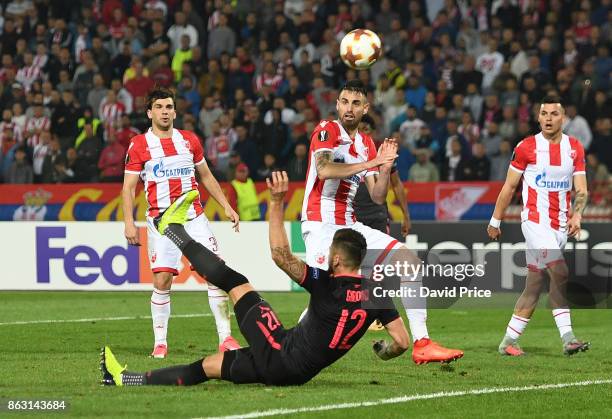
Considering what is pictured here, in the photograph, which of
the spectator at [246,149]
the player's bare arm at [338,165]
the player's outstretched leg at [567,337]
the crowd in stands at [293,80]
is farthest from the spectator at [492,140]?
the player's bare arm at [338,165]

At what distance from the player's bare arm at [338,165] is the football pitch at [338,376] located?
5.21 feet

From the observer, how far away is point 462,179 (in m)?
21.6

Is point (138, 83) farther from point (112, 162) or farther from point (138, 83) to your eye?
point (112, 162)

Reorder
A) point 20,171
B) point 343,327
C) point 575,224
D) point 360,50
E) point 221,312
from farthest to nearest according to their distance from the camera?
point 20,171, point 360,50, point 221,312, point 575,224, point 343,327

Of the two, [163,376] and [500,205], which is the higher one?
[500,205]

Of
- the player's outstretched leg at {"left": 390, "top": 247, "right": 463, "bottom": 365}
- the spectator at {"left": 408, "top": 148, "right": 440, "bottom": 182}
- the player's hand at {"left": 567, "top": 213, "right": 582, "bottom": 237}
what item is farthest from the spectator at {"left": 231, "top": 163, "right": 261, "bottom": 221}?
the player's outstretched leg at {"left": 390, "top": 247, "right": 463, "bottom": 365}

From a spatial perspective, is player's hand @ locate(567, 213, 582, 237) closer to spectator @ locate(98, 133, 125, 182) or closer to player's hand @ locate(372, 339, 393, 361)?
player's hand @ locate(372, 339, 393, 361)

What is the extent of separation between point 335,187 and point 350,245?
2506 millimetres

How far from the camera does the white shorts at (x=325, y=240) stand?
10.4 metres

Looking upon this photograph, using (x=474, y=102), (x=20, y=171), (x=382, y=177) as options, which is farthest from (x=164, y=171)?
(x=20, y=171)

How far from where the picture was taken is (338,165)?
10.3 metres

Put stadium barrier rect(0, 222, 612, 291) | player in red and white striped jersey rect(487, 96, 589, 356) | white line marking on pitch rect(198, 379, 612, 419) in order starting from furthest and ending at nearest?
stadium barrier rect(0, 222, 612, 291) < player in red and white striped jersey rect(487, 96, 589, 356) < white line marking on pitch rect(198, 379, 612, 419)

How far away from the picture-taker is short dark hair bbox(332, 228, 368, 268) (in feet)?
27.2

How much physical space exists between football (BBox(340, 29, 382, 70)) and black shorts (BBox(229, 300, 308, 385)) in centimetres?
716
